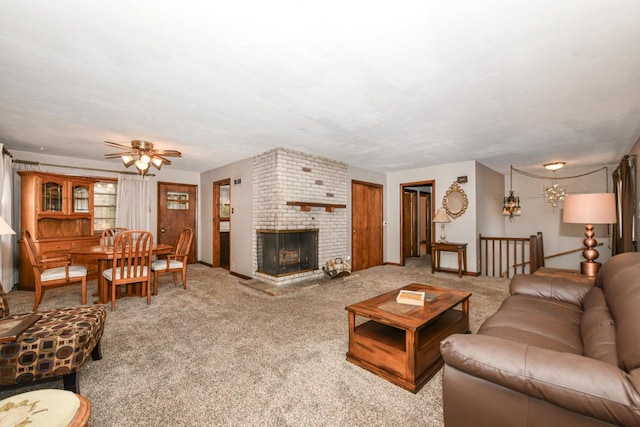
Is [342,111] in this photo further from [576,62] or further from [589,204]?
[589,204]

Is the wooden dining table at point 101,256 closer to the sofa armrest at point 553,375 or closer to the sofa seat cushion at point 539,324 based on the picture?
the sofa armrest at point 553,375

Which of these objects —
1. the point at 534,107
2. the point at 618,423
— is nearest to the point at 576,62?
the point at 534,107

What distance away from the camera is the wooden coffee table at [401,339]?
5.90ft

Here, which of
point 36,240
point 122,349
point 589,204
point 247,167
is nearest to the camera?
point 122,349

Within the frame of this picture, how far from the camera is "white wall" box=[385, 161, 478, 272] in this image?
5453mm

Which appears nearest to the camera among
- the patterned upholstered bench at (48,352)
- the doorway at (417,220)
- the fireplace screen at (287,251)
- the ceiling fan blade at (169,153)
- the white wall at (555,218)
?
the patterned upholstered bench at (48,352)

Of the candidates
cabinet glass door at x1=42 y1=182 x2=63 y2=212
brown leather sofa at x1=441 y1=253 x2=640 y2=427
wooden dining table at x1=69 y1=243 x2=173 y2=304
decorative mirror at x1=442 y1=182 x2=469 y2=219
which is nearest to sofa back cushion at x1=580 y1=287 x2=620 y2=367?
brown leather sofa at x1=441 y1=253 x2=640 y2=427

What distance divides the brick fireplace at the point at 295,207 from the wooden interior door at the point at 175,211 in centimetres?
258

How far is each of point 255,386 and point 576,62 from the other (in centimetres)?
332

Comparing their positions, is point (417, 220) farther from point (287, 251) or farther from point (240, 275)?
point (240, 275)

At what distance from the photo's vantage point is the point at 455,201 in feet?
18.6

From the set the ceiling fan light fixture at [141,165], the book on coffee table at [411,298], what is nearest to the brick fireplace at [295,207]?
the ceiling fan light fixture at [141,165]

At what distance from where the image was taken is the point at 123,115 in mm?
3055

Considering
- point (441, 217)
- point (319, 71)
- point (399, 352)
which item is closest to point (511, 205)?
point (441, 217)
